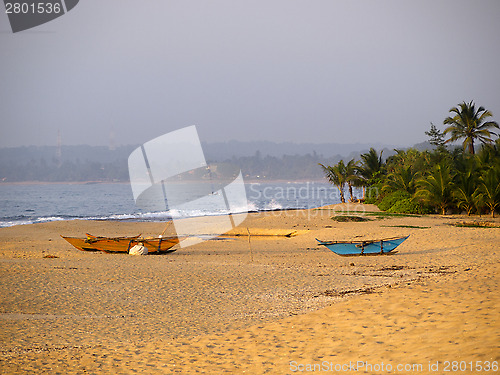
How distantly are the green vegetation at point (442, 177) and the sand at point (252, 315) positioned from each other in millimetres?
12725

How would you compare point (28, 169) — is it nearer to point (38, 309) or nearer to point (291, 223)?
point (291, 223)

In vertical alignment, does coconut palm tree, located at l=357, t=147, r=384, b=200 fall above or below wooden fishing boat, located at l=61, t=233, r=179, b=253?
above

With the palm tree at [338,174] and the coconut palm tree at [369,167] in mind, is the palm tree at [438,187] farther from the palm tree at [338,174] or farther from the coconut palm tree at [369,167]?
the palm tree at [338,174]

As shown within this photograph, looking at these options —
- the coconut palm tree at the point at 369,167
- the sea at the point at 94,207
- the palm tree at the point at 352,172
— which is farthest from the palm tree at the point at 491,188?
the sea at the point at 94,207

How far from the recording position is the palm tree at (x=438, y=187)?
1108 inches

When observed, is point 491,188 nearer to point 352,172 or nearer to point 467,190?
point 467,190

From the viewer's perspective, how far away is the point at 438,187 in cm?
2902

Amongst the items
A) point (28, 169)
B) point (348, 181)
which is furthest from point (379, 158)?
point (28, 169)

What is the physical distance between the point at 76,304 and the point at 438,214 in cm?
2701

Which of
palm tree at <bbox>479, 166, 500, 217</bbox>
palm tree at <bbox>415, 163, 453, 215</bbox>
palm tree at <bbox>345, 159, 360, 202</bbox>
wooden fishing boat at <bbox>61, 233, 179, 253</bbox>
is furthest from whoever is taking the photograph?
palm tree at <bbox>345, 159, 360, 202</bbox>

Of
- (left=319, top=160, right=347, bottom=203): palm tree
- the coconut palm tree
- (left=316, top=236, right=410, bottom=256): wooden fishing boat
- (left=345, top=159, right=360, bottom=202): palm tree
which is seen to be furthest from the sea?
(left=316, top=236, right=410, bottom=256): wooden fishing boat

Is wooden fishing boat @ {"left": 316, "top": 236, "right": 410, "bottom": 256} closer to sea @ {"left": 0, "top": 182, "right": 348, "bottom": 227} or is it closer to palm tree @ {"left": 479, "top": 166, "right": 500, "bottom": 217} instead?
palm tree @ {"left": 479, "top": 166, "right": 500, "bottom": 217}

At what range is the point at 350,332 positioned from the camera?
7047 mm

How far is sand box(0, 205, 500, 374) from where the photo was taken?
606 centimetres
